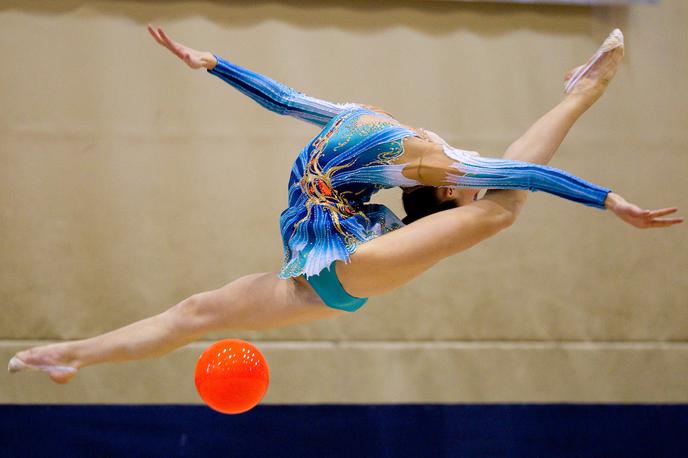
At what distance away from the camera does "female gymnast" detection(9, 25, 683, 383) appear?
2.07m

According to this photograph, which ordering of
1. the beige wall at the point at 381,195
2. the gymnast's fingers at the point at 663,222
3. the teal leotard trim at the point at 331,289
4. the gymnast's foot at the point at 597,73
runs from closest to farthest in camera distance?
the gymnast's fingers at the point at 663,222 → the teal leotard trim at the point at 331,289 → the gymnast's foot at the point at 597,73 → the beige wall at the point at 381,195

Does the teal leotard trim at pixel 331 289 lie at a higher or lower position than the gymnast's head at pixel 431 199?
lower

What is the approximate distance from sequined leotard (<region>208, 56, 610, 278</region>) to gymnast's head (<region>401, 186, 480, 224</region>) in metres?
0.06

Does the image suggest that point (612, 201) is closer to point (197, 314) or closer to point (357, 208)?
point (357, 208)

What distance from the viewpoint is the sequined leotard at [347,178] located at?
204 centimetres

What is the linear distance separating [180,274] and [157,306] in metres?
0.17

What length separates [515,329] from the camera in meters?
3.68

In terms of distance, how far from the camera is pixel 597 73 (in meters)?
2.30

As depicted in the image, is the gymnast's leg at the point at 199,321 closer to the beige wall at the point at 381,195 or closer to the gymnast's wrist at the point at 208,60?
the gymnast's wrist at the point at 208,60

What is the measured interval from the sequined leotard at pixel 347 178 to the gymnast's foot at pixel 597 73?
0.36 m

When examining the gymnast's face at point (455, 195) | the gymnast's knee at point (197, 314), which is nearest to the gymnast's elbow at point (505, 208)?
the gymnast's face at point (455, 195)

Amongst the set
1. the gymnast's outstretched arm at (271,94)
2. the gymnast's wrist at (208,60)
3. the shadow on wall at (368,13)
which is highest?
the shadow on wall at (368,13)

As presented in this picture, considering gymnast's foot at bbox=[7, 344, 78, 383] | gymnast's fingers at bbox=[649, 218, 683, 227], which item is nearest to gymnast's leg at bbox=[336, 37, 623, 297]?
gymnast's fingers at bbox=[649, 218, 683, 227]
